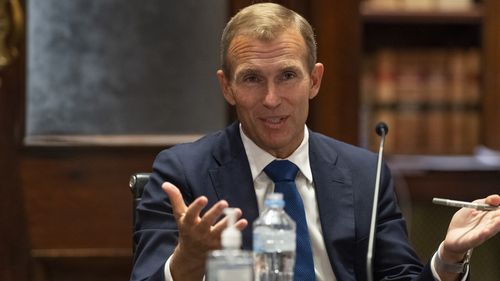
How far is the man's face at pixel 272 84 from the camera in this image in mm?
2551

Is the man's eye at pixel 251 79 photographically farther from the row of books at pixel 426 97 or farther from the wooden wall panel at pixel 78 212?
the row of books at pixel 426 97

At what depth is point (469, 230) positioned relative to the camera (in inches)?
89.4

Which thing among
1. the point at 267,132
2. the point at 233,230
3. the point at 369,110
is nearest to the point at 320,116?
the point at 369,110

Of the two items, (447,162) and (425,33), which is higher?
(425,33)

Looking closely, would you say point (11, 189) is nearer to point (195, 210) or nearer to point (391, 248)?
point (391, 248)

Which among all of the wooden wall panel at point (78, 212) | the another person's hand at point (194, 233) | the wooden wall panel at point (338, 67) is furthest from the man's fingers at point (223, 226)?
the wooden wall panel at point (338, 67)

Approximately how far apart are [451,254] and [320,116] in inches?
79.0

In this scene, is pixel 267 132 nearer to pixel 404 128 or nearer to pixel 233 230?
pixel 233 230

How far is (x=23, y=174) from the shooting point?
13.1 feet

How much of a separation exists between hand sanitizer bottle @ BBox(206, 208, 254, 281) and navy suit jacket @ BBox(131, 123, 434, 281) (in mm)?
554

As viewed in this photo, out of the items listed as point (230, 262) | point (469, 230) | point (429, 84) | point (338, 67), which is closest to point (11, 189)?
point (338, 67)

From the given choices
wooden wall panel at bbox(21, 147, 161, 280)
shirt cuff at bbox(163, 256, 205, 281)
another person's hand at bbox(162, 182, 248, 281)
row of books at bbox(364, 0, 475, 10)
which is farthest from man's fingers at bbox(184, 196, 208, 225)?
row of books at bbox(364, 0, 475, 10)

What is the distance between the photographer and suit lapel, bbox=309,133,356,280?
8.39 ft

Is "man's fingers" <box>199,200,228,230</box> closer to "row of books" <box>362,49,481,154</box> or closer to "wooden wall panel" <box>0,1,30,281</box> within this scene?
"wooden wall panel" <box>0,1,30,281</box>
